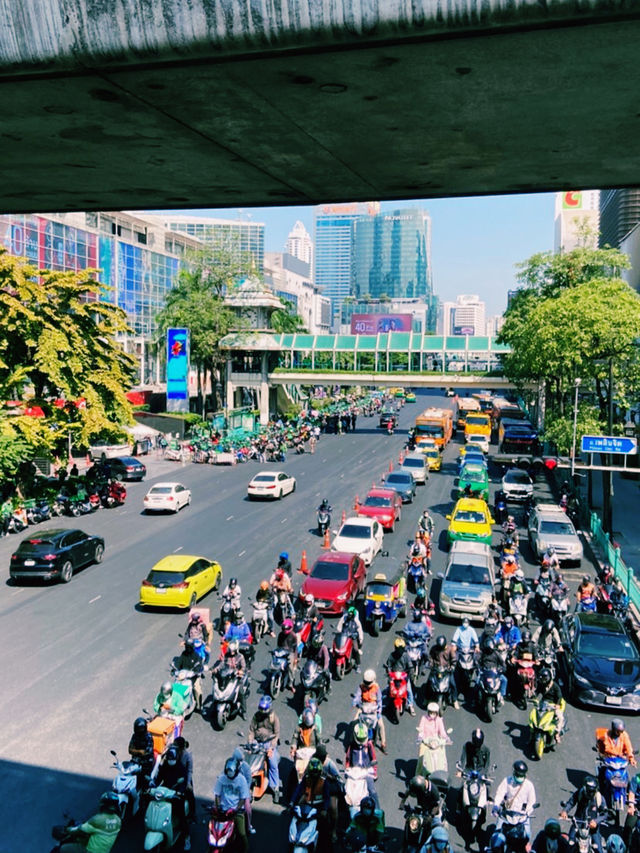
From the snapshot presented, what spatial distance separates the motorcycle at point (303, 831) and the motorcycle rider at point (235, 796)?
62 cm

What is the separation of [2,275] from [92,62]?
92.0 ft

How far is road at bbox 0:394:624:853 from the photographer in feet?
34.1

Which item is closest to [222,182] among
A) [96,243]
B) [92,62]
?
[92,62]

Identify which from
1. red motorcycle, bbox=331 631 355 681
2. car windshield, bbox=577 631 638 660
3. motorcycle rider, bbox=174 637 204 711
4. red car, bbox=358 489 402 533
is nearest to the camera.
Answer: motorcycle rider, bbox=174 637 204 711

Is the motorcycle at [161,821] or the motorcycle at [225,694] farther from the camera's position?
the motorcycle at [225,694]

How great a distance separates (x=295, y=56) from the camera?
109 inches

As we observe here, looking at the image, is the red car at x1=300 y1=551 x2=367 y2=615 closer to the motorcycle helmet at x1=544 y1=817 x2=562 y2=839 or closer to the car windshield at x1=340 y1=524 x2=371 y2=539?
the car windshield at x1=340 y1=524 x2=371 y2=539

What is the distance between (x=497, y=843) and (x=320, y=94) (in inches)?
346

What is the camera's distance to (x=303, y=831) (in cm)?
873

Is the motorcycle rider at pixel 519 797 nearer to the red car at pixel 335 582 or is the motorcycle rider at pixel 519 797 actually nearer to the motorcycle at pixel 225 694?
the motorcycle at pixel 225 694

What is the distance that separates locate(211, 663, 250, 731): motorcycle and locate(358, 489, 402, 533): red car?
14.9 metres

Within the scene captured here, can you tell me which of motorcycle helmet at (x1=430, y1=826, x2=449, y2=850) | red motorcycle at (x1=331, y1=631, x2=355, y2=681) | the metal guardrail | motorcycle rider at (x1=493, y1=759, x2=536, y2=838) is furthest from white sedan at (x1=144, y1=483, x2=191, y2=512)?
motorcycle helmet at (x1=430, y1=826, x2=449, y2=850)

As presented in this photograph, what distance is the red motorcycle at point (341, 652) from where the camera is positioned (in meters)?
14.7

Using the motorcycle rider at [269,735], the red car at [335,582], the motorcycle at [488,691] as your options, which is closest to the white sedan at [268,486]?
the red car at [335,582]
